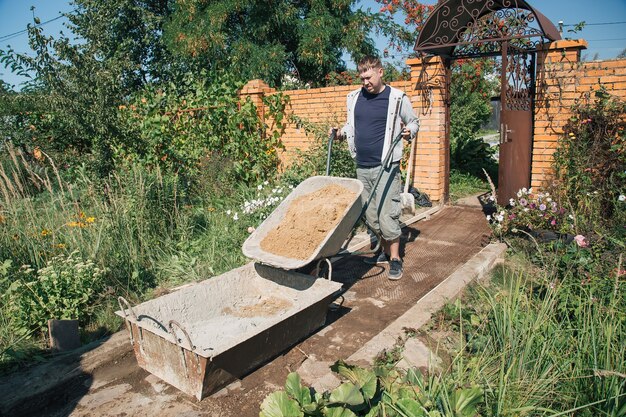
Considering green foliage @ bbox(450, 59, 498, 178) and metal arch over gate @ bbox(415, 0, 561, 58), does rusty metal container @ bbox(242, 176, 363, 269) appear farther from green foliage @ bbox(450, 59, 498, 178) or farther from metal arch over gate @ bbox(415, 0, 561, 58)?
green foliage @ bbox(450, 59, 498, 178)

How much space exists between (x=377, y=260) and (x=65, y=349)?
9.96 feet

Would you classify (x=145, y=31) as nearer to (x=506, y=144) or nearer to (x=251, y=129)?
(x=251, y=129)

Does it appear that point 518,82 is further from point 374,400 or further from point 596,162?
point 374,400

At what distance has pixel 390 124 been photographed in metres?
4.23

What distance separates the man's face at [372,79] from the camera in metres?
4.07

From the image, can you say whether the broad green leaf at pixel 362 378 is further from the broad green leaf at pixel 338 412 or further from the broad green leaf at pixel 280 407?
the broad green leaf at pixel 280 407

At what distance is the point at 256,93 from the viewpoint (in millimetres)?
8609

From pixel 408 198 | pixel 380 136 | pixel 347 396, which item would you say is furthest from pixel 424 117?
pixel 347 396

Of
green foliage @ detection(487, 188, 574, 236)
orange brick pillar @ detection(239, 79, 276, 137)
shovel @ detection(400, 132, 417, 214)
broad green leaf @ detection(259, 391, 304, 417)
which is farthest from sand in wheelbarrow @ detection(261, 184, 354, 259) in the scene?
orange brick pillar @ detection(239, 79, 276, 137)

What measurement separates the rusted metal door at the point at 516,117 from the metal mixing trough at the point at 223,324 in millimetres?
3933

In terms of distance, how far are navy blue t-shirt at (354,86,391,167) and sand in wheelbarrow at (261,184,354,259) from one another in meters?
0.57

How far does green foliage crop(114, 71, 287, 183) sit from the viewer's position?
27.0 feet

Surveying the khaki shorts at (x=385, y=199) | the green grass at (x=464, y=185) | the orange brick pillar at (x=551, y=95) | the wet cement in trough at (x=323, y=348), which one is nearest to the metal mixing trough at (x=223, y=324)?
the wet cement in trough at (x=323, y=348)

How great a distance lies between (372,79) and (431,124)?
3.44m
